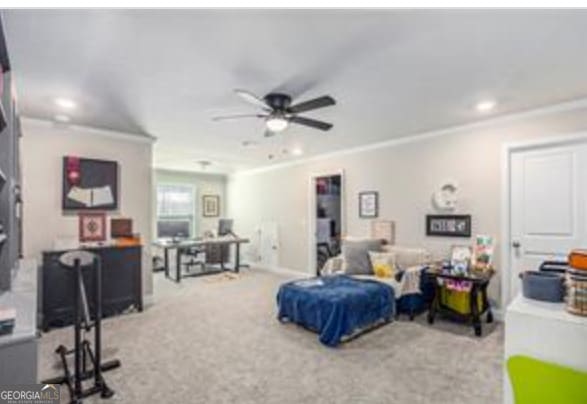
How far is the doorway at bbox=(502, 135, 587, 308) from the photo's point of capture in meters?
3.35

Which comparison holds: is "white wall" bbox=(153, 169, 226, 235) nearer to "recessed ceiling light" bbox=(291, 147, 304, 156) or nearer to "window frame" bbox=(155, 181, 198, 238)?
"window frame" bbox=(155, 181, 198, 238)

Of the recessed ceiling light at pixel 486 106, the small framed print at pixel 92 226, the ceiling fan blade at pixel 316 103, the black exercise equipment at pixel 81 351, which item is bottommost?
the black exercise equipment at pixel 81 351

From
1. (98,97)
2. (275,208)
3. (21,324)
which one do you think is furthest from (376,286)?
(275,208)

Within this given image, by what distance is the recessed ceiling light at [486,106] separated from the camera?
3316 millimetres

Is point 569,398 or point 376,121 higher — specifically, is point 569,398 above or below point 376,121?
below

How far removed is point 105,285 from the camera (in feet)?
13.3

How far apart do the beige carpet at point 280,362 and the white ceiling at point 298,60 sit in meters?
2.37

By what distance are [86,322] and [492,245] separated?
4112 mm

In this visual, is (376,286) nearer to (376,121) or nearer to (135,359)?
(376,121)

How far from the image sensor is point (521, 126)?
3.70 metres

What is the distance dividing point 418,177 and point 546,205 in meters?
1.53

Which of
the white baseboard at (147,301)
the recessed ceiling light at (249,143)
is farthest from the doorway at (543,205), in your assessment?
the white baseboard at (147,301)

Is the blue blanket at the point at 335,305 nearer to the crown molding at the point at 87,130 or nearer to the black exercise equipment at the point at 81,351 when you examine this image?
the black exercise equipment at the point at 81,351

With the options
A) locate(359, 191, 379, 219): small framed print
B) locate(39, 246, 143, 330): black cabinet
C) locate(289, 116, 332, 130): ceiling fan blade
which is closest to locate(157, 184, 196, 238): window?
locate(39, 246, 143, 330): black cabinet
